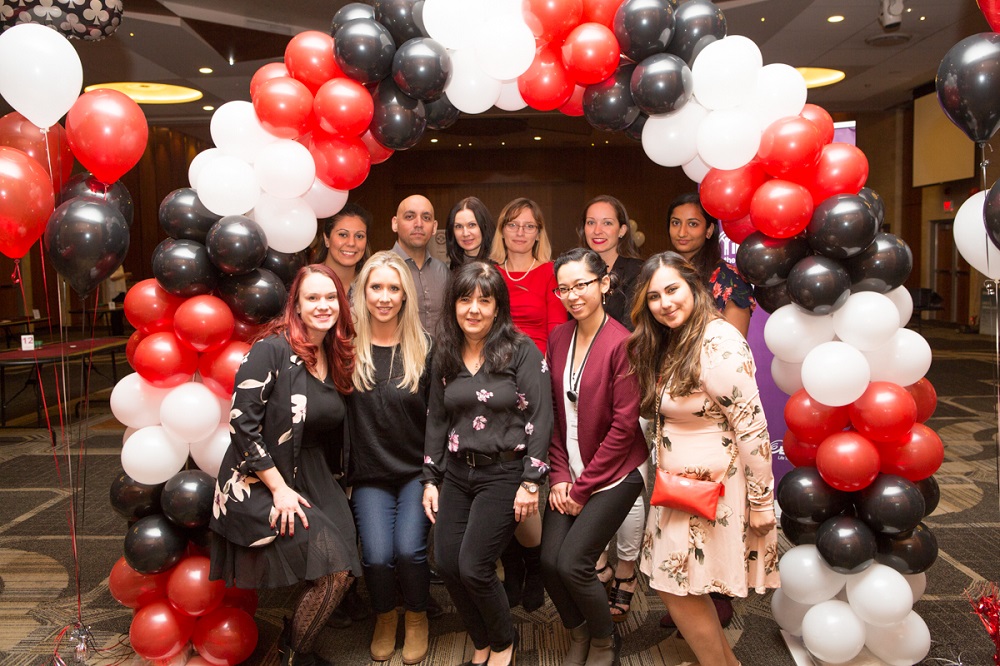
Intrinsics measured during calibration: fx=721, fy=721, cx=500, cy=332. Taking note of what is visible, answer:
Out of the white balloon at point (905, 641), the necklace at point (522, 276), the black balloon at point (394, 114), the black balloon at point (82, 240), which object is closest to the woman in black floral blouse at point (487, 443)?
the black balloon at point (394, 114)

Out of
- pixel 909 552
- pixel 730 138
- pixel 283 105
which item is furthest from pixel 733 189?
pixel 283 105

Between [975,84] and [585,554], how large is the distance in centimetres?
174

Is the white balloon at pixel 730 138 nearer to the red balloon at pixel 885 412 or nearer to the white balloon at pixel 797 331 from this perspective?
the white balloon at pixel 797 331

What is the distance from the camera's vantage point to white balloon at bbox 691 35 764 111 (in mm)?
2332

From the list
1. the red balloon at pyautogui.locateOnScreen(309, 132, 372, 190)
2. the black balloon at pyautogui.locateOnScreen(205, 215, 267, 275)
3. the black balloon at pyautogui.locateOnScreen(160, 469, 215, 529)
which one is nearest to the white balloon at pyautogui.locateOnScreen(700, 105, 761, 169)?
the red balloon at pyautogui.locateOnScreen(309, 132, 372, 190)

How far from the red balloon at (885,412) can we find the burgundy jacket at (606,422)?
697 millimetres

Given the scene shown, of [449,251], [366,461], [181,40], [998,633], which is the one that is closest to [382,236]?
[181,40]

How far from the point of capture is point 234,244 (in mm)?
2389

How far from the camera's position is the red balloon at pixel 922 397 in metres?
2.47

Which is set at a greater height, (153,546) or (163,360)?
(163,360)

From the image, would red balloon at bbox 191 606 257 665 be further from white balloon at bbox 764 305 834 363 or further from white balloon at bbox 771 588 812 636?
white balloon at bbox 764 305 834 363

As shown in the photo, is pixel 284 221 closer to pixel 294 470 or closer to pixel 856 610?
pixel 294 470

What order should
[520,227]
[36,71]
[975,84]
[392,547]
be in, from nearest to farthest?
[975,84], [36,71], [392,547], [520,227]

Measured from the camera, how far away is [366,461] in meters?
2.65
